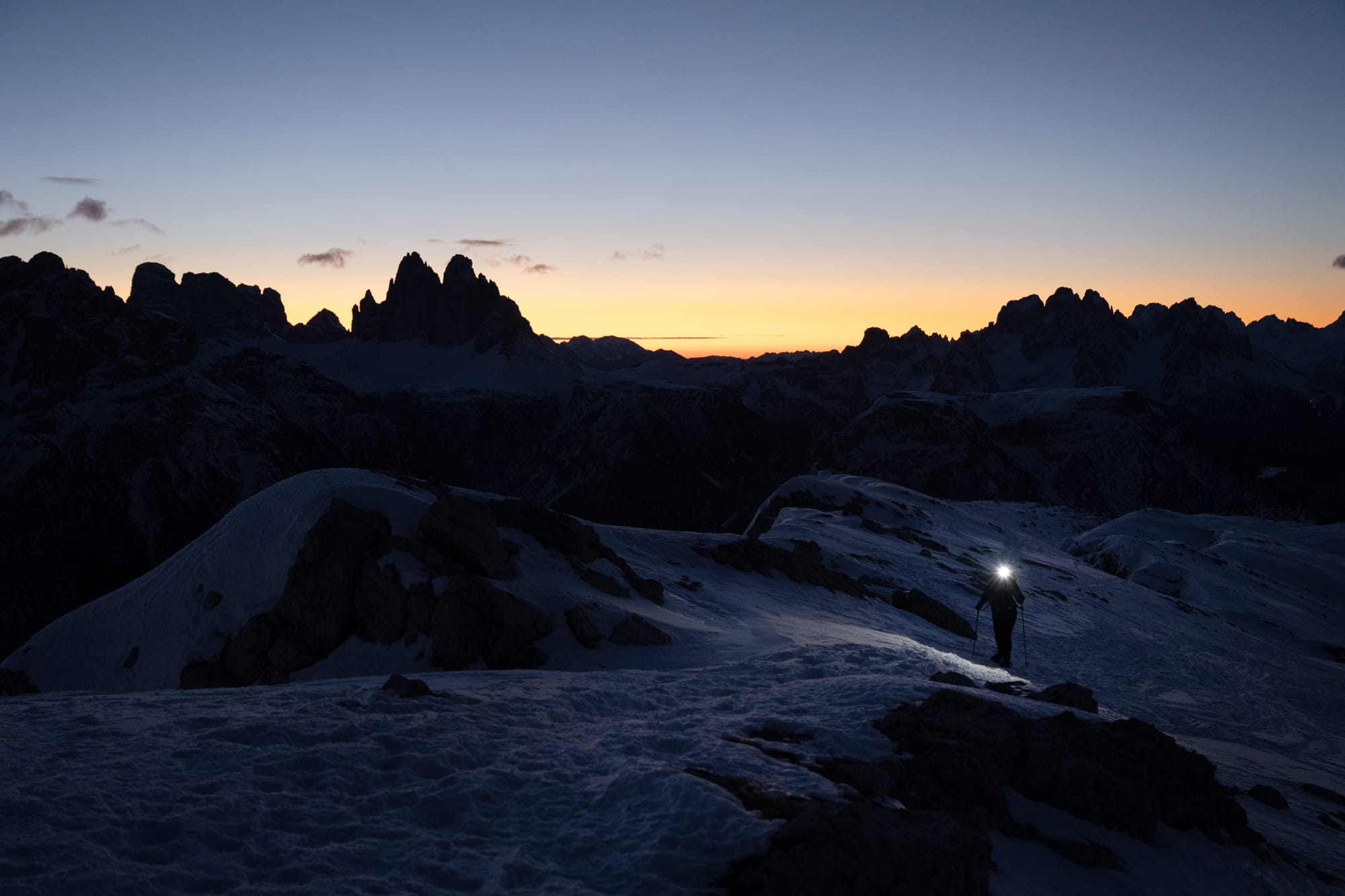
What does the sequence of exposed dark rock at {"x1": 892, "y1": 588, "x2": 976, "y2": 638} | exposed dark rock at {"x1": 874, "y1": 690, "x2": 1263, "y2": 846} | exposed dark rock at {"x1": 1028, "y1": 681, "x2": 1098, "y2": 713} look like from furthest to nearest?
1. exposed dark rock at {"x1": 892, "y1": 588, "x2": 976, "y2": 638}
2. exposed dark rock at {"x1": 1028, "y1": 681, "x2": 1098, "y2": 713}
3. exposed dark rock at {"x1": 874, "y1": 690, "x2": 1263, "y2": 846}

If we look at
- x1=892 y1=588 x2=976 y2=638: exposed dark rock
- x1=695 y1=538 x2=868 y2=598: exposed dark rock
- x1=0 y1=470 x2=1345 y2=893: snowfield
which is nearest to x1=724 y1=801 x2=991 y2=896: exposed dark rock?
x1=0 y1=470 x2=1345 y2=893: snowfield

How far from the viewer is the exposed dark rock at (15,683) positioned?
A: 24.6 m

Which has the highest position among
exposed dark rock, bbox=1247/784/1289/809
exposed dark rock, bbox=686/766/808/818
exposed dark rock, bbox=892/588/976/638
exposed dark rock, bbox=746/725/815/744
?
exposed dark rock, bbox=686/766/808/818

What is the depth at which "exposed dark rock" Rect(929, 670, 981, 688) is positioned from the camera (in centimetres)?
1548

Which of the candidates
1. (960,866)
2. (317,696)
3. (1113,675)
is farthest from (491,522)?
(1113,675)

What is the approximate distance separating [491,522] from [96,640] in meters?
13.8

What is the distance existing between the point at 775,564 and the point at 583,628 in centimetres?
1653

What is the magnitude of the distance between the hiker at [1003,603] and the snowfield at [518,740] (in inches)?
55.4

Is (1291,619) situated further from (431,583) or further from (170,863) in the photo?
(170,863)

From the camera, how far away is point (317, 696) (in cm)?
1304

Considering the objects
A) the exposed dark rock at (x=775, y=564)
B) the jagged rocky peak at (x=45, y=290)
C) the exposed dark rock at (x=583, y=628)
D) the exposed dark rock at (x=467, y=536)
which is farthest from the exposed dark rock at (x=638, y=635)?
the jagged rocky peak at (x=45, y=290)

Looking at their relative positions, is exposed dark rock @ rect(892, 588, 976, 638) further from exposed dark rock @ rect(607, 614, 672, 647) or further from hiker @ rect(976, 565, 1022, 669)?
exposed dark rock @ rect(607, 614, 672, 647)

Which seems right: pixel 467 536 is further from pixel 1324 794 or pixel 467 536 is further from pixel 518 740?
pixel 1324 794

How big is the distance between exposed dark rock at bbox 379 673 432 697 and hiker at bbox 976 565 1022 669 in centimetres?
1667
